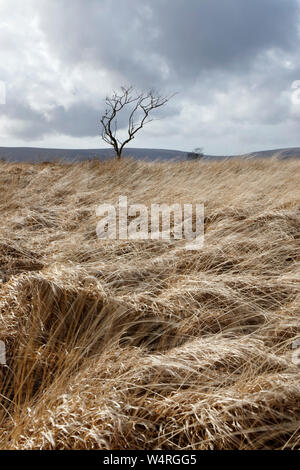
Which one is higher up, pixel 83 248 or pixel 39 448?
pixel 83 248

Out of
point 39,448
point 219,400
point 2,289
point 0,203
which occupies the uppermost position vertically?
point 0,203

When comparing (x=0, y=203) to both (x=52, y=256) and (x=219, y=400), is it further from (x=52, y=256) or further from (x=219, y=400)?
(x=219, y=400)

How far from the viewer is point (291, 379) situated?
1.74 m

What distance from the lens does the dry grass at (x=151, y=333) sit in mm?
1561

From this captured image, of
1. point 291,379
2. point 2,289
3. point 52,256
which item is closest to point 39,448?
point 291,379

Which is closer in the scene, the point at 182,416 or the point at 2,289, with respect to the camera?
the point at 182,416

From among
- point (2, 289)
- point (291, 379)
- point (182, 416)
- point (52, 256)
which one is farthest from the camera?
point (52, 256)

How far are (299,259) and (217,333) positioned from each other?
62.2 inches

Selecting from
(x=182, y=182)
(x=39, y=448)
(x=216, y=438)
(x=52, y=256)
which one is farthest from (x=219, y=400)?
(x=182, y=182)

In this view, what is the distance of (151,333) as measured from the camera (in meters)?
2.33

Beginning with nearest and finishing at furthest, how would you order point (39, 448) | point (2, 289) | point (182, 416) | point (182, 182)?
point (39, 448)
point (182, 416)
point (2, 289)
point (182, 182)

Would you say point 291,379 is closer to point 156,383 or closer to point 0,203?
point 156,383

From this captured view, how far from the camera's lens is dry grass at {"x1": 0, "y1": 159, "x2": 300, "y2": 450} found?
156 centimetres

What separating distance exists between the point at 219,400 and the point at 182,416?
0.18 m
